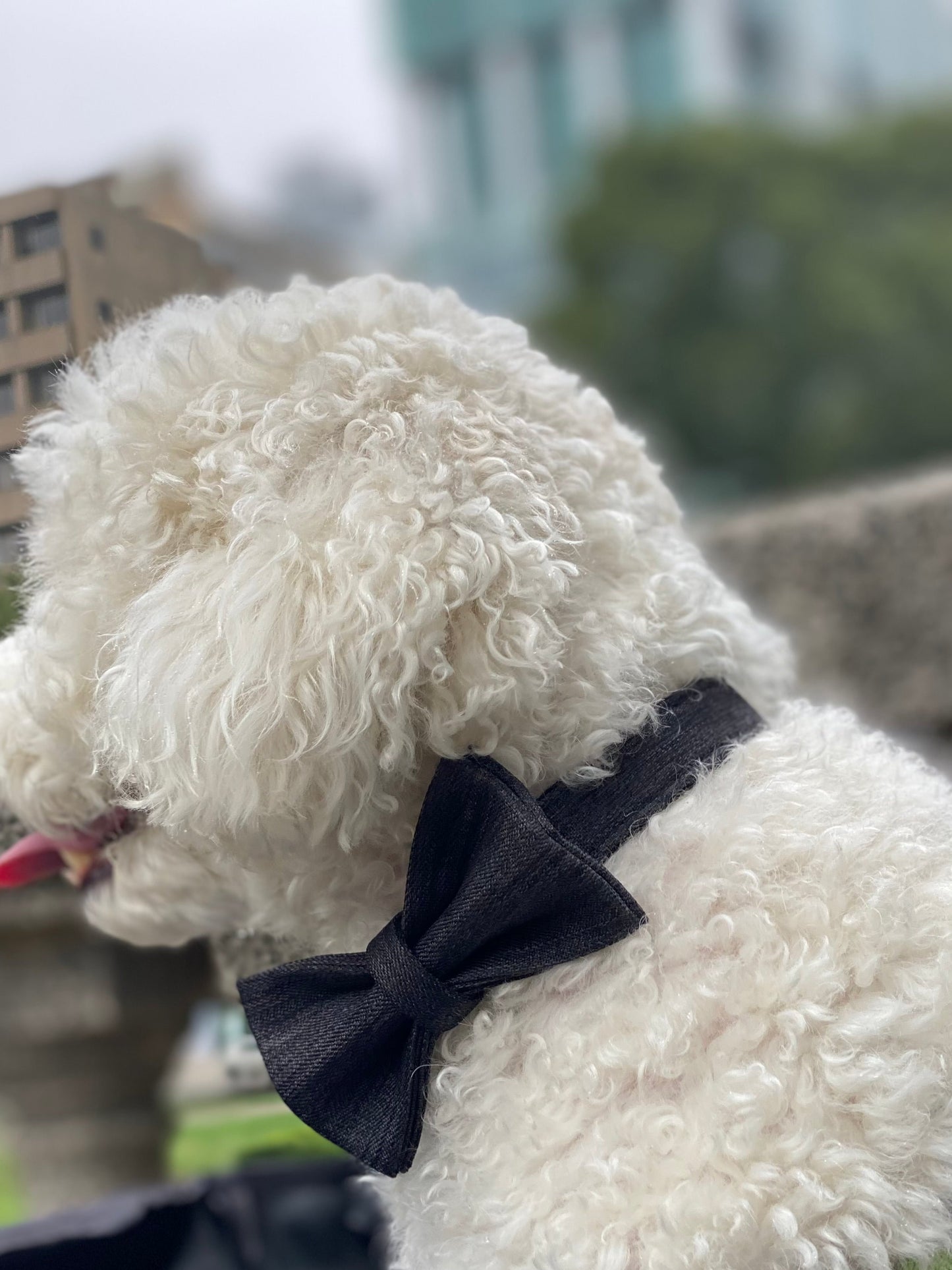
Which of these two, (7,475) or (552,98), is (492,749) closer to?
(7,475)

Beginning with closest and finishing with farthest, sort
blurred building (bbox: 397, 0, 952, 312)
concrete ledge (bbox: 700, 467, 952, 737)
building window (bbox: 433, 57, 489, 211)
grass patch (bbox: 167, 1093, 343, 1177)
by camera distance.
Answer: grass patch (bbox: 167, 1093, 343, 1177) < concrete ledge (bbox: 700, 467, 952, 737) < blurred building (bbox: 397, 0, 952, 312) < building window (bbox: 433, 57, 489, 211)

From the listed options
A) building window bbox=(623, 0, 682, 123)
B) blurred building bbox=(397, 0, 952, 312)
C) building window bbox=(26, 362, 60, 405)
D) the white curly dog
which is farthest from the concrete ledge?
building window bbox=(623, 0, 682, 123)

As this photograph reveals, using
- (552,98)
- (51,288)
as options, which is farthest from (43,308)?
(552,98)

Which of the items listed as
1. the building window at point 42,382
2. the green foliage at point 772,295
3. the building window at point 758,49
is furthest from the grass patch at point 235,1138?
the building window at point 758,49

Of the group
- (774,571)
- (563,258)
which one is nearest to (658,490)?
(774,571)

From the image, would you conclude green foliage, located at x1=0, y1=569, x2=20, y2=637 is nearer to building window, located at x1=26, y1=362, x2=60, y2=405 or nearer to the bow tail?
building window, located at x1=26, y1=362, x2=60, y2=405

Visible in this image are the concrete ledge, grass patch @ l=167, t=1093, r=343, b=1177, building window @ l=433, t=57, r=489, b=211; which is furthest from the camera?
building window @ l=433, t=57, r=489, b=211

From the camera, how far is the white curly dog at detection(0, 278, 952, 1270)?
653mm

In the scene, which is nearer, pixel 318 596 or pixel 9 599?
pixel 318 596

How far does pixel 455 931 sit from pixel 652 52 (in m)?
23.1

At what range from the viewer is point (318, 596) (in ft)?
2.24

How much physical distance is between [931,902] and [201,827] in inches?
16.8

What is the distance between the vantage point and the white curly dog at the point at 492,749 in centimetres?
65

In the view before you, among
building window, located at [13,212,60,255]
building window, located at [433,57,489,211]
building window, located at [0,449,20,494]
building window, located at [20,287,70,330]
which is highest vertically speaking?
building window, located at [13,212,60,255]
